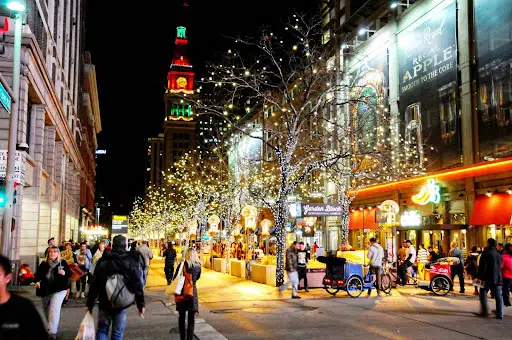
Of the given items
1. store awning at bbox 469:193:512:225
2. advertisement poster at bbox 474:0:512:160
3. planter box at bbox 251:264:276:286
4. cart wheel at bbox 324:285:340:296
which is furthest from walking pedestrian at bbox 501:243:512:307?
advertisement poster at bbox 474:0:512:160

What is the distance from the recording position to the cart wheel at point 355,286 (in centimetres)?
1759

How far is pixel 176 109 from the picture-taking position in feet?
604

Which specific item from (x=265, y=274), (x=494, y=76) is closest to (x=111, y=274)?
(x=265, y=274)

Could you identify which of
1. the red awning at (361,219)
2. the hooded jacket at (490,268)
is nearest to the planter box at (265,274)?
the hooded jacket at (490,268)

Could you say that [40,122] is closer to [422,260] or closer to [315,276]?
[315,276]

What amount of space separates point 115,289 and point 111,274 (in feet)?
0.65

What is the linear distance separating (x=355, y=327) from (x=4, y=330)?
904 centimetres

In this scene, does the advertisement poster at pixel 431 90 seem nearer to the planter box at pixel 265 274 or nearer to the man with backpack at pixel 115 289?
the planter box at pixel 265 274

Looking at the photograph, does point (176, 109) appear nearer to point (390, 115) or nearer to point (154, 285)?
point (390, 115)

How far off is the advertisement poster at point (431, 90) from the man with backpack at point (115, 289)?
90.4ft

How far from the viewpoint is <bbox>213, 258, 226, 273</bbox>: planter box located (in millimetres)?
31938

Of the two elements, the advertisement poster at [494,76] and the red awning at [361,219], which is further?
the red awning at [361,219]

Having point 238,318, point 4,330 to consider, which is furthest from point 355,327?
point 4,330

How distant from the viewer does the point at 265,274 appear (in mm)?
22938
